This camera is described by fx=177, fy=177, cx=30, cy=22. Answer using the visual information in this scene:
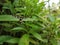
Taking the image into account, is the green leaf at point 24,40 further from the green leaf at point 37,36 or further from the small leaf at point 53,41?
the small leaf at point 53,41

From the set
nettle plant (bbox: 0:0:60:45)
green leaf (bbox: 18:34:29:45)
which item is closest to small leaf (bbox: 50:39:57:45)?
nettle plant (bbox: 0:0:60:45)

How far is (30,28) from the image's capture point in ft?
3.17

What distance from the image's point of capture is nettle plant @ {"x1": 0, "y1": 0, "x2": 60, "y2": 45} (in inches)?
36.2

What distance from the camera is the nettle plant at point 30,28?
36.2 inches

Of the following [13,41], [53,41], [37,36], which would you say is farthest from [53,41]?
[13,41]

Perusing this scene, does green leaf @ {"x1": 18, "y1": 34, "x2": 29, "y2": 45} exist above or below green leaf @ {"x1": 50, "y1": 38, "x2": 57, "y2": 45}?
above

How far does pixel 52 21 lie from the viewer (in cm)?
97

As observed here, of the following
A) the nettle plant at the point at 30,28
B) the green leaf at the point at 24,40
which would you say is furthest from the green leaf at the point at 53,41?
the green leaf at the point at 24,40

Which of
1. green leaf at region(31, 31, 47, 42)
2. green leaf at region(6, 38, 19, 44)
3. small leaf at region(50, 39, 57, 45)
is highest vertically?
green leaf at region(31, 31, 47, 42)

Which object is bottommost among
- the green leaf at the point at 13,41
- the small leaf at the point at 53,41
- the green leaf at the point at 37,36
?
the small leaf at the point at 53,41

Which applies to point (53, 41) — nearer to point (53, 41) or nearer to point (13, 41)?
point (53, 41)

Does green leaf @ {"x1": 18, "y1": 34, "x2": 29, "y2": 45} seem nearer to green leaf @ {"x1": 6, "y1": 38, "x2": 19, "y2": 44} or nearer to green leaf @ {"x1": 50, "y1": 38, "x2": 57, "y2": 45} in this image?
green leaf @ {"x1": 6, "y1": 38, "x2": 19, "y2": 44}

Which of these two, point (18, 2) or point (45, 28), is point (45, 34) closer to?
point (45, 28)

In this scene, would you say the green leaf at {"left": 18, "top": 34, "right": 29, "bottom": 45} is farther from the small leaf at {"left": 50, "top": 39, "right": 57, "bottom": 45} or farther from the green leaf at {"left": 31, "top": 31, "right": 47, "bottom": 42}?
the small leaf at {"left": 50, "top": 39, "right": 57, "bottom": 45}
